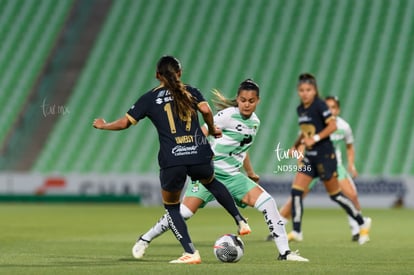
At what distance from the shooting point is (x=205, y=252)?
35.4 ft

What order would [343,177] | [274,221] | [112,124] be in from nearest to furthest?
[112,124] → [274,221] → [343,177]

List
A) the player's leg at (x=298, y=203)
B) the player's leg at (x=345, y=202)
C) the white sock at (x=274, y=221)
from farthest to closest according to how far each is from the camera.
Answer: the player's leg at (x=345, y=202), the player's leg at (x=298, y=203), the white sock at (x=274, y=221)

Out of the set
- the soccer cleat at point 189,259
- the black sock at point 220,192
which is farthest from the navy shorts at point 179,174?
the soccer cleat at point 189,259

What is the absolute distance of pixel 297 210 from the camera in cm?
1270

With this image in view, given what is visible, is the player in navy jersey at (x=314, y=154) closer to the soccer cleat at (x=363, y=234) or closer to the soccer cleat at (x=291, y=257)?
the soccer cleat at (x=363, y=234)

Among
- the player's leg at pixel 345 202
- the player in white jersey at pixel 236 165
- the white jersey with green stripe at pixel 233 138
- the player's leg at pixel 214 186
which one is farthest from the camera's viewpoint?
the player's leg at pixel 345 202

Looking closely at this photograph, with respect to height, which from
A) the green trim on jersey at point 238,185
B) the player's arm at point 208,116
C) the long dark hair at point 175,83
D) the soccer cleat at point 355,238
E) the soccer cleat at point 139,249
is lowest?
the soccer cleat at point 355,238

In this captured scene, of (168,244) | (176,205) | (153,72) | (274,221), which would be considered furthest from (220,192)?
(153,72)

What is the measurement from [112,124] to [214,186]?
121cm

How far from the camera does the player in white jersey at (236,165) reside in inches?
380

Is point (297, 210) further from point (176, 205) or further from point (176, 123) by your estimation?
point (176, 123)

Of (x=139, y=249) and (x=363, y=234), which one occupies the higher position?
(x=139, y=249)

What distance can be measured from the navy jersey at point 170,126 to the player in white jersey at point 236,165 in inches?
45.0

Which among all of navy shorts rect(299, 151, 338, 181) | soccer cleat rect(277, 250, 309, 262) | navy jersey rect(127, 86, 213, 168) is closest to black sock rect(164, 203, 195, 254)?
navy jersey rect(127, 86, 213, 168)
